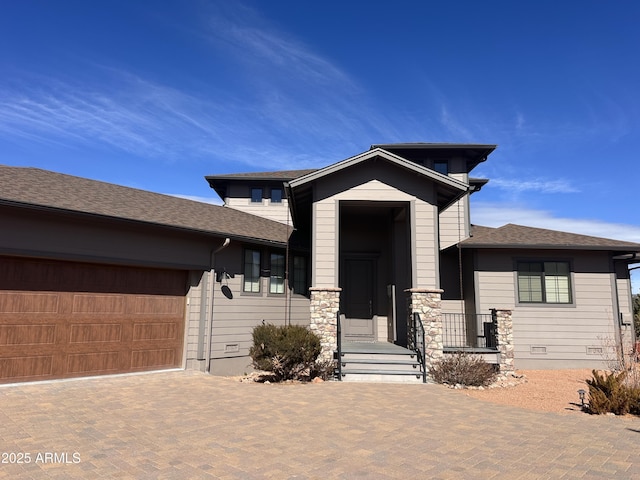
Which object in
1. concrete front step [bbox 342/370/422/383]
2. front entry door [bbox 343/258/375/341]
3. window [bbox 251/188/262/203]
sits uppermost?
window [bbox 251/188/262/203]

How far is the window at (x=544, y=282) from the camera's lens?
12.4 metres

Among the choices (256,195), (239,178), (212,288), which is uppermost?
(239,178)

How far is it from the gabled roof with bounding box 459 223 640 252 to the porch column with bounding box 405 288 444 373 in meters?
2.88

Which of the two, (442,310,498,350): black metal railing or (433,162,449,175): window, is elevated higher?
(433,162,449,175): window

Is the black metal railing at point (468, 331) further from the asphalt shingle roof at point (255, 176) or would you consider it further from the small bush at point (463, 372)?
the asphalt shingle roof at point (255, 176)

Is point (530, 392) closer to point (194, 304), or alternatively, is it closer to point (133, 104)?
point (194, 304)

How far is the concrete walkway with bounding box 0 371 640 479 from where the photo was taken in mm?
4023

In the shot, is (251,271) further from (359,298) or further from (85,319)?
(85,319)

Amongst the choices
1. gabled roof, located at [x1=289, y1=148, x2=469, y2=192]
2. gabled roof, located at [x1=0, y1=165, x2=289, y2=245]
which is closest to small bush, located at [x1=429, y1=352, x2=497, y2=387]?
gabled roof, located at [x1=289, y1=148, x2=469, y2=192]

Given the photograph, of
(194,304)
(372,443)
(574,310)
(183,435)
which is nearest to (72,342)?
(194,304)

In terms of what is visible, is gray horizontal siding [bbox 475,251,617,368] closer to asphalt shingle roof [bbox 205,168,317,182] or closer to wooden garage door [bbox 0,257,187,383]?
wooden garage door [bbox 0,257,187,383]

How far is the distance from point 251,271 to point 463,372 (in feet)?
21.6

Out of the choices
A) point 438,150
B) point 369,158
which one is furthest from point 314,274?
point 438,150

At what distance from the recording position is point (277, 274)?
Answer: 12.5 m
